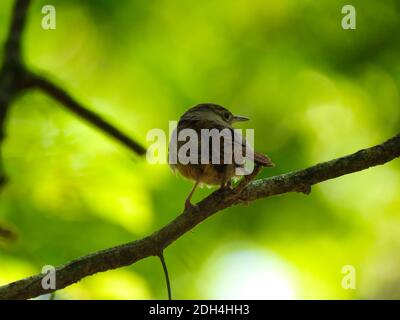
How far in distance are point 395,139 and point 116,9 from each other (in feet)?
8.94

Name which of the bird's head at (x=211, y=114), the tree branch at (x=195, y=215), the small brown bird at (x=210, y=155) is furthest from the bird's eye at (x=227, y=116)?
the tree branch at (x=195, y=215)

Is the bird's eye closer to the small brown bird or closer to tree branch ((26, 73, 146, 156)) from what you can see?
the small brown bird

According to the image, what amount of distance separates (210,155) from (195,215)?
2.10ft

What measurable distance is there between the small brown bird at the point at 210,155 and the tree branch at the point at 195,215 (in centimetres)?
15

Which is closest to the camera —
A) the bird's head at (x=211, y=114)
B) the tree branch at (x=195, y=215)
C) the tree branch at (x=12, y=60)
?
the tree branch at (x=12, y=60)

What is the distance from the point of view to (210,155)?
4445 mm

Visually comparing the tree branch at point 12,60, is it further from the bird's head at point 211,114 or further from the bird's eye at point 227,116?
the bird's eye at point 227,116

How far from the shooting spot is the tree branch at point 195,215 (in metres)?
3.73

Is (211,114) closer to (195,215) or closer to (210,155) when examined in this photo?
(210,155)

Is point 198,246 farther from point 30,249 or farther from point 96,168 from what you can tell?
point 30,249

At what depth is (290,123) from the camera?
628cm

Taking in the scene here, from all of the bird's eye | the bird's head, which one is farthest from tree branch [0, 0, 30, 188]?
the bird's eye

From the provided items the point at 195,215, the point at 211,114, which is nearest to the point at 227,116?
the point at 211,114

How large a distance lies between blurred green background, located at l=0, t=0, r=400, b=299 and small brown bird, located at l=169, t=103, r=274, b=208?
0.84 metres
